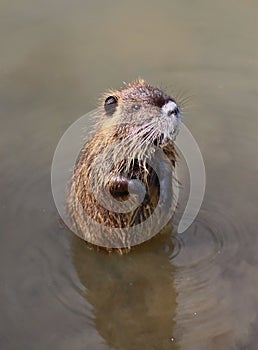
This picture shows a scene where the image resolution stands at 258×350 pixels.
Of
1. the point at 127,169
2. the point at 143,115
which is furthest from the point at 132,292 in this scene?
the point at 143,115

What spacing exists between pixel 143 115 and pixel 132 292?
978 mm

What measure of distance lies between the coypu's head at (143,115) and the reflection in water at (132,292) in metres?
0.73

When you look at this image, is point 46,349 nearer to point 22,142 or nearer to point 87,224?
point 87,224

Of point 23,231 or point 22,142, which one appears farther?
point 22,142

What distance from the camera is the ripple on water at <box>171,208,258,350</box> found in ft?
10.6

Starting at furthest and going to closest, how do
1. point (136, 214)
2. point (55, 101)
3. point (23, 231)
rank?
point (55, 101), point (23, 231), point (136, 214)

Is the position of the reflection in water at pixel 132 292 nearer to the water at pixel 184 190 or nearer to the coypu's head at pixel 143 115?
the water at pixel 184 190

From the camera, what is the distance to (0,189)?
157 inches

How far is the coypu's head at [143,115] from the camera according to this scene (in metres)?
3.20

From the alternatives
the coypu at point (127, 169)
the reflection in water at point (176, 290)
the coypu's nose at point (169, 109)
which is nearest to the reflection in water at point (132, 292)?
the reflection in water at point (176, 290)

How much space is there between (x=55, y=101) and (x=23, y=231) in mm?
1248

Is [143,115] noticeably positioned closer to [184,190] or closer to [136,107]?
[136,107]

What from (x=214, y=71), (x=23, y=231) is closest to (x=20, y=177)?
(x=23, y=231)

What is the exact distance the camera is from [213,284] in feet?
11.4
